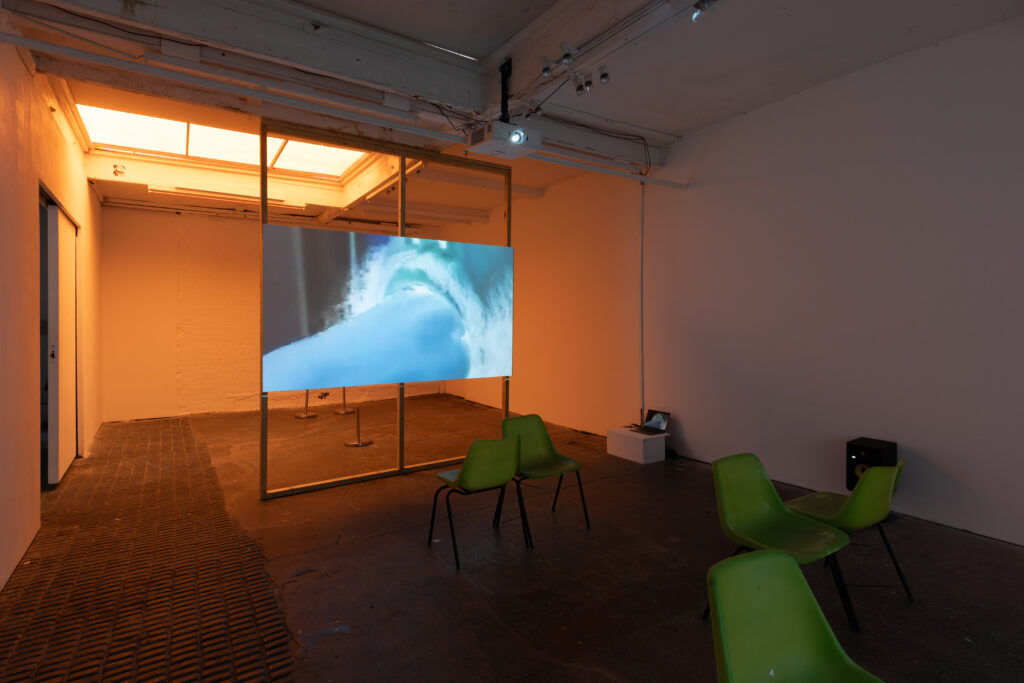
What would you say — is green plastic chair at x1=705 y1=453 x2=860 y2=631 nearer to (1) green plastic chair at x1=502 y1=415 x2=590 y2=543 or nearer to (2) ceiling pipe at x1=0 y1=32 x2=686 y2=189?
(1) green plastic chair at x1=502 y1=415 x2=590 y2=543

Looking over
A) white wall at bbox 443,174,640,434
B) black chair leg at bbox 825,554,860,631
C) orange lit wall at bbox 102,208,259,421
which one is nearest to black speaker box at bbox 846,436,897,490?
black chair leg at bbox 825,554,860,631

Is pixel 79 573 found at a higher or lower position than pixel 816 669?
lower

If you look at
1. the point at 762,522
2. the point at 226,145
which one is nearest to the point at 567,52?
the point at 762,522

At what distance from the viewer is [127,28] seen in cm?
306

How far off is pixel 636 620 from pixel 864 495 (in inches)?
48.1

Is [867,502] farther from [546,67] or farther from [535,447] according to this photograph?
[546,67]

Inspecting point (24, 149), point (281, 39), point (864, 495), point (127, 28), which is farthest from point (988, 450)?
point (24, 149)

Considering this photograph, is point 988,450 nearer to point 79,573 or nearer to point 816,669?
point 816,669

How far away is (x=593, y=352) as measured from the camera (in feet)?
21.6

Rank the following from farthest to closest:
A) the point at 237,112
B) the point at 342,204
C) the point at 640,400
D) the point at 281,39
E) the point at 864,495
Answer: the point at 342,204 < the point at 640,400 < the point at 237,112 < the point at 281,39 < the point at 864,495

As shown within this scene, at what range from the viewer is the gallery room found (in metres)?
2.46

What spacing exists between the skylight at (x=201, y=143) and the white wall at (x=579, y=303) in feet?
8.57

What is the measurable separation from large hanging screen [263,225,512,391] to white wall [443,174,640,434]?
5.05ft

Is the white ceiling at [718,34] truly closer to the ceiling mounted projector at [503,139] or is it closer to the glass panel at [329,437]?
the ceiling mounted projector at [503,139]
